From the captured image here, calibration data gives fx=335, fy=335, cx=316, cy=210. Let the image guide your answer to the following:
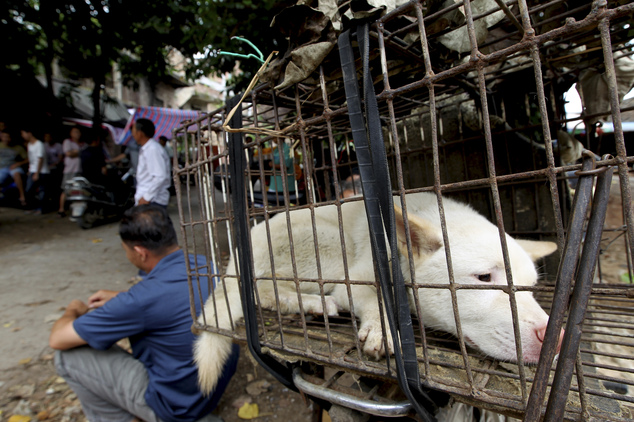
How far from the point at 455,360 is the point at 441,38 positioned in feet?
3.98

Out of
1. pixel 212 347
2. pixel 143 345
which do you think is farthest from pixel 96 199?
pixel 212 347

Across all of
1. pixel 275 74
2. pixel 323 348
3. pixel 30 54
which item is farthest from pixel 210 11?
pixel 30 54

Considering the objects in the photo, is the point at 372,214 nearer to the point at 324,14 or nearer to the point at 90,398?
the point at 324,14

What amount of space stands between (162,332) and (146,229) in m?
0.79

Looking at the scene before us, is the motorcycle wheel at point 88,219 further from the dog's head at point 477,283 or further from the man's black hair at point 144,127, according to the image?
the dog's head at point 477,283

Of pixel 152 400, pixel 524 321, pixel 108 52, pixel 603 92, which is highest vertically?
pixel 108 52

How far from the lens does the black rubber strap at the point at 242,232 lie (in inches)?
58.0

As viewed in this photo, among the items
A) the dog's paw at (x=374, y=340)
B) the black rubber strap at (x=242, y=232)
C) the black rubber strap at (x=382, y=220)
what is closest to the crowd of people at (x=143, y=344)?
the black rubber strap at (x=242, y=232)

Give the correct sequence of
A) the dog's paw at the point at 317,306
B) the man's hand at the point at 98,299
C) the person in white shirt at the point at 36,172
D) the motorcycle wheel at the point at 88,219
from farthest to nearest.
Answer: the person in white shirt at the point at 36,172 < the motorcycle wheel at the point at 88,219 < the man's hand at the point at 98,299 < the dog's paw at the point at 317,306

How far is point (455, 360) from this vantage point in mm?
1197

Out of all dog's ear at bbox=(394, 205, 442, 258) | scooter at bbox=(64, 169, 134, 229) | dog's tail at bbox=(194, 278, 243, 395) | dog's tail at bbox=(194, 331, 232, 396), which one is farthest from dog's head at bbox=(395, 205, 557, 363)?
scooter at bbox=(64, 169, 134, 229)

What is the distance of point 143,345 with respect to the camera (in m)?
2.58

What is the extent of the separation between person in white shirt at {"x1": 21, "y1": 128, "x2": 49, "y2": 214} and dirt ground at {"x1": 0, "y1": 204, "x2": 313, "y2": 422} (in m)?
1.63

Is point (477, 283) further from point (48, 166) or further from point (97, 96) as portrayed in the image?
point (97, 96)
